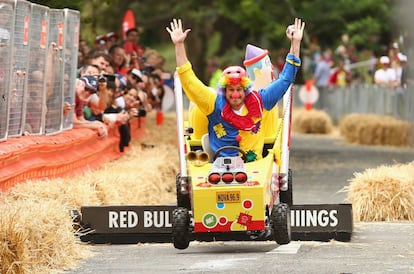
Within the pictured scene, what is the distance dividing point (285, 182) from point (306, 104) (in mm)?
29937

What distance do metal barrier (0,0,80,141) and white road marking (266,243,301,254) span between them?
3306 mm

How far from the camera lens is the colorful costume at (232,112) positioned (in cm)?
1436

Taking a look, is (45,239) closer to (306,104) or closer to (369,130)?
(369,130)

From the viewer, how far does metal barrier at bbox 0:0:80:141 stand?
621 inches

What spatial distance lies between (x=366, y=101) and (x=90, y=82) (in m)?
19.5

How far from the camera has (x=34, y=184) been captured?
1533cm

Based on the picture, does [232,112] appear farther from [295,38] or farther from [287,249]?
[287,249]

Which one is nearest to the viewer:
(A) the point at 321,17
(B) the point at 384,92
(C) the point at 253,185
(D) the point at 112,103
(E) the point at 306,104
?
(C) the point at 253,185

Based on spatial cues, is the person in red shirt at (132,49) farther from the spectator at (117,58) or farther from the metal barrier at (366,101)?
the metal barrier at (366,101)

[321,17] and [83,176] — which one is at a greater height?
[321,17]

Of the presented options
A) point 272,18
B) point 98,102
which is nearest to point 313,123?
point 272,18

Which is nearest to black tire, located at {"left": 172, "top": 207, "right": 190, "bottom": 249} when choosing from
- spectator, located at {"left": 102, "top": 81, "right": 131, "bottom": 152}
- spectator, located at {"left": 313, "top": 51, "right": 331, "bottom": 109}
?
spectator, located at {"left": 102, "top": 81, "right": 131, "bottom": 152}

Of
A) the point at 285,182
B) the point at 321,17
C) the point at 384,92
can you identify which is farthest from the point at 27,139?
the point at 321,17

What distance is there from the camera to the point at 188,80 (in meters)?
14.4
